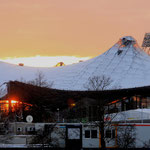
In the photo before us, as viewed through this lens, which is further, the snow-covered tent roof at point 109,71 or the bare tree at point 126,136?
the snow-covered tent roof at point 109,71

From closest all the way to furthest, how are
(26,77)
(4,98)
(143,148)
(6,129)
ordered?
1. (143,148)
2. (6,129)
3. (4,98)
4. (26,77)

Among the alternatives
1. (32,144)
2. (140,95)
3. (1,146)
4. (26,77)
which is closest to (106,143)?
(32,144)

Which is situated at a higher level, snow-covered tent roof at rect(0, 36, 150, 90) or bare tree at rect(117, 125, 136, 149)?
snow-covered tent roof at rect(0, 36, 150, 90)

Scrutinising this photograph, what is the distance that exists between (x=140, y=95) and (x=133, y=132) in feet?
142

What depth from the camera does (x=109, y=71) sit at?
76625mm

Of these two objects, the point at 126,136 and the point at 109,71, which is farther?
→ the point at 109,71

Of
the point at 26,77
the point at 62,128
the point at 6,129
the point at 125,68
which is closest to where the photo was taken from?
the point at 62,128

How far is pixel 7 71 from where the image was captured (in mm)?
88125

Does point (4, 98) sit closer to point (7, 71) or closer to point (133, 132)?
point (7, 71)

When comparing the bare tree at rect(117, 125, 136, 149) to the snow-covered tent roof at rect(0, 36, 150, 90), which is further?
the snow-covered tent roof at rect(0, 36, 150, 90)

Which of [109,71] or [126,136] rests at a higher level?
[109,71]

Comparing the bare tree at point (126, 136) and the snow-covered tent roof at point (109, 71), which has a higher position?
the snow-covered tent roof at point (109, 71)

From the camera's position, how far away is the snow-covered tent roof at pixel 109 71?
73250 mm

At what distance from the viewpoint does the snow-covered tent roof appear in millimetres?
73250
